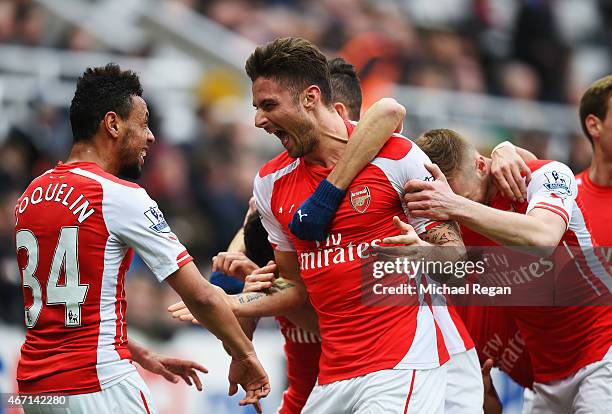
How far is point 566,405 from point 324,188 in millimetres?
2069

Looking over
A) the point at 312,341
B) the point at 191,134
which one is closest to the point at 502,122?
the point at 191,134

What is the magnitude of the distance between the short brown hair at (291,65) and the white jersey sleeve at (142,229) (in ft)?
3.01

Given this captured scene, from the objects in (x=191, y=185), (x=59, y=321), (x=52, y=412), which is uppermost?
(x=191, y=185)

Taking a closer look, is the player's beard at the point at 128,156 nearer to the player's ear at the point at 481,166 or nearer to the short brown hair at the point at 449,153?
the short brown hair at the point at 449,153

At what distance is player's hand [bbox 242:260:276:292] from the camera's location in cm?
561

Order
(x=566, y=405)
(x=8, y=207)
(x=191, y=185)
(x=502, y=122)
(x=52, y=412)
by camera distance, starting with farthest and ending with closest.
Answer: (x=502, y=122), (x=191, y=185), (x=8, y=207), (x=566, y=405), (x=52, y=412)

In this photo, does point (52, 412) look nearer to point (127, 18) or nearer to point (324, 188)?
point (324, 188)

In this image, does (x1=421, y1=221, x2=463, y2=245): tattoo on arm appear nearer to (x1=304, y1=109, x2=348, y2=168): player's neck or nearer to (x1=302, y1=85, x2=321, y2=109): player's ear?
(x1=304, y1=109, x2=348, y2=168): player's neck

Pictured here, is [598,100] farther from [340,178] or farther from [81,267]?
[81,267]

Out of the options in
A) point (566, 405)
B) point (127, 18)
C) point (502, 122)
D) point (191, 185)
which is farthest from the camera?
point (502, 122)

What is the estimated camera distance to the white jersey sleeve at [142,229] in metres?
4.82

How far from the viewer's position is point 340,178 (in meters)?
5.09

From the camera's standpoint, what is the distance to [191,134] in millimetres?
11508

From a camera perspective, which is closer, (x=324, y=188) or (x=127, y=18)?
(x=324, y=188)
